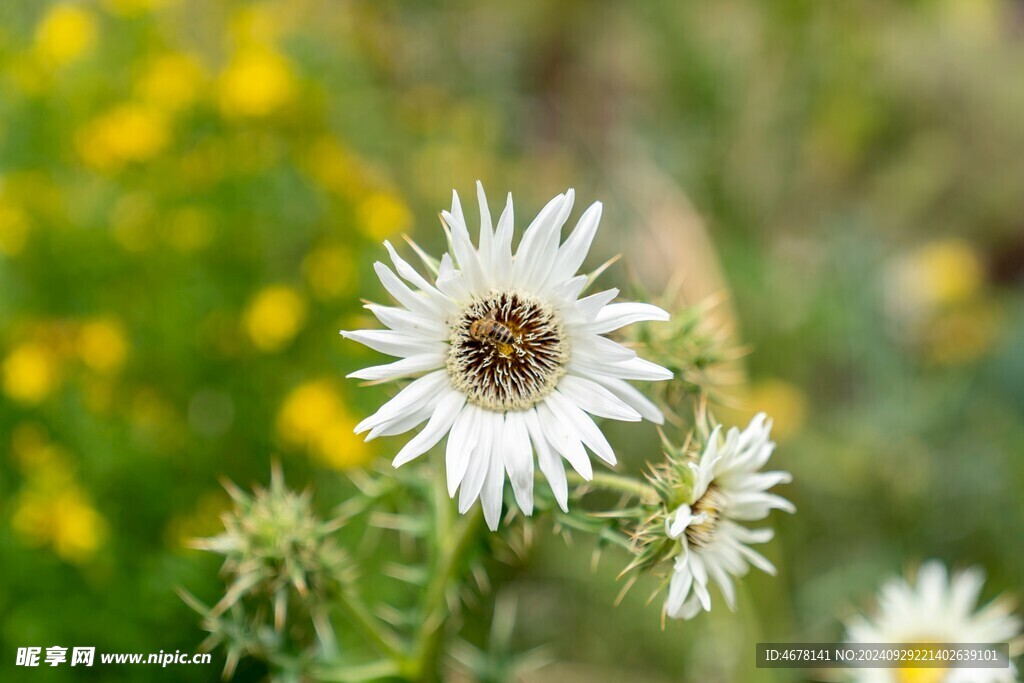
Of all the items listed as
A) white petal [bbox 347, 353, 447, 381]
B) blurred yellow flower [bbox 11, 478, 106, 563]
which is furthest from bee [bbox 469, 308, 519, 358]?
blurred yellow flower [bbox 11, 478, 106, 563]

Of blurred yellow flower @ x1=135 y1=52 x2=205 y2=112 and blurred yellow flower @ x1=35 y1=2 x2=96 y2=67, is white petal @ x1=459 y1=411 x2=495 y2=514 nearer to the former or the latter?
blurred yellow flower @ x1=135 y1=52 x2=205 y2=112

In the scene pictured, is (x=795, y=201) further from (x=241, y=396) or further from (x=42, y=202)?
(x=42, y=202)

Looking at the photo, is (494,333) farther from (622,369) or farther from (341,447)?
(341,447)

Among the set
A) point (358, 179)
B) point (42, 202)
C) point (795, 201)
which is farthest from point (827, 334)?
→ point (42, 202)

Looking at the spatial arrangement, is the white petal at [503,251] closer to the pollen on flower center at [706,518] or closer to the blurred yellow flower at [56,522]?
the pollen on flower center at [706,518]

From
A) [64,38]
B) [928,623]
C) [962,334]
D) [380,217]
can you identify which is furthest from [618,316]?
[962,334]

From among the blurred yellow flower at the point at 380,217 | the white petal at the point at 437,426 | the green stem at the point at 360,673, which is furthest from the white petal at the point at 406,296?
the blurred yellow flower at the point at 380,217
